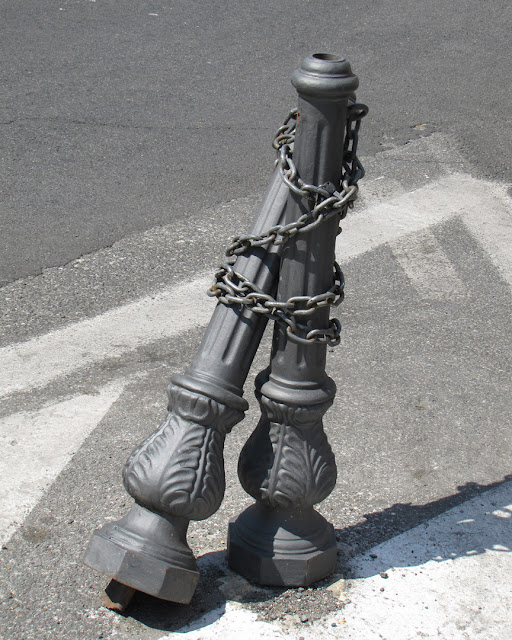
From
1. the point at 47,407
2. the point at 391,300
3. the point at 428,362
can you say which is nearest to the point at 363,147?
the point at 391,300

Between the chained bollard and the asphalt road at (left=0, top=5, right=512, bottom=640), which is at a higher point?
the chained bollard

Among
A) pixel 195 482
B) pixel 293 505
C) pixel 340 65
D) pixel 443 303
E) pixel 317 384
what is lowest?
pixel 443 303

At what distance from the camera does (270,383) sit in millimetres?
2787

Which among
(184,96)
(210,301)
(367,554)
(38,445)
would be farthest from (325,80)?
(184,96)

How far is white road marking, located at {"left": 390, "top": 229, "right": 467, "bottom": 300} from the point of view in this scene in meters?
5.37

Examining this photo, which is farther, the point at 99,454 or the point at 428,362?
the point at 428,362

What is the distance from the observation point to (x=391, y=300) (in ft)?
17.1

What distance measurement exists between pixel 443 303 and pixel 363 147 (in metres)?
2.54

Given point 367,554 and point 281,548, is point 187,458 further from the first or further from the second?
point 367,554

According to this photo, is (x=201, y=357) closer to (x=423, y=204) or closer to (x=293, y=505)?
(x=293, y=505)

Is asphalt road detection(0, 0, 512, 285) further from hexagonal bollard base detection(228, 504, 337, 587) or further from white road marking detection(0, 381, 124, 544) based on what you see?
hexagonal bollard base detection(228, 504, 337, 587)

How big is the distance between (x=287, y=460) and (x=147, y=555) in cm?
56

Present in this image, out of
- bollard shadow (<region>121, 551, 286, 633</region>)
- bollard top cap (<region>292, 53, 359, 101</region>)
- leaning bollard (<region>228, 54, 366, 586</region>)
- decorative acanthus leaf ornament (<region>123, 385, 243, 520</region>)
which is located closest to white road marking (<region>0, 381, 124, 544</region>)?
bollard shadow (<region>121, 551, 286, 633</region>)

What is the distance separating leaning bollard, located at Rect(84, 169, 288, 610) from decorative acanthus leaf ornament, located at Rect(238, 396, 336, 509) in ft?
0.48
